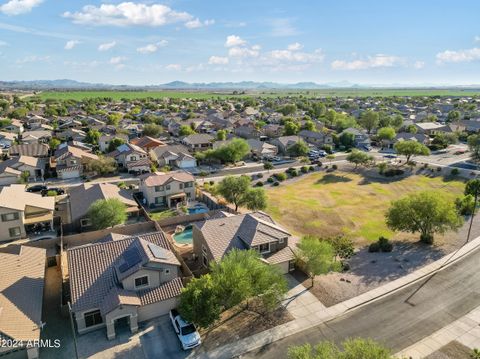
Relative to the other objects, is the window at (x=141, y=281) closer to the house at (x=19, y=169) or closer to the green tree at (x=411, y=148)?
the house at (x=19, y=169)

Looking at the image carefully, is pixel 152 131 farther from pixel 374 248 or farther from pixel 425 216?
pixel 425 216

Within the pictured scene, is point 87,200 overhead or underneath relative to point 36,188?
overhead

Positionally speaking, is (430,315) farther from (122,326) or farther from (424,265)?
(122,326)

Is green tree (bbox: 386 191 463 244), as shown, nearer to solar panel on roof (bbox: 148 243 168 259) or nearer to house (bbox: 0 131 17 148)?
solar panel on roof (bbox: 148 243 168 259)

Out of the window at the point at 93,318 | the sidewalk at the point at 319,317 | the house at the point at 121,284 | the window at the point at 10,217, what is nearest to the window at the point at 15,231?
the window at the point at 10,217

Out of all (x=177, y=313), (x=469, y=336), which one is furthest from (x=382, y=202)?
(x=177, y=313)

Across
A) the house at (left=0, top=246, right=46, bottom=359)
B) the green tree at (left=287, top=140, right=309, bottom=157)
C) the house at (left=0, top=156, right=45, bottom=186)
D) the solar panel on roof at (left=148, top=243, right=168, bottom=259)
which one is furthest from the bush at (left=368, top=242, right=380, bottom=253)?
the house at (left=0, top=156, right=45, bottom=186)

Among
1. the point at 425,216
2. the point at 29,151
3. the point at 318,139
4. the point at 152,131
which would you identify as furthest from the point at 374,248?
the point at 152,131
